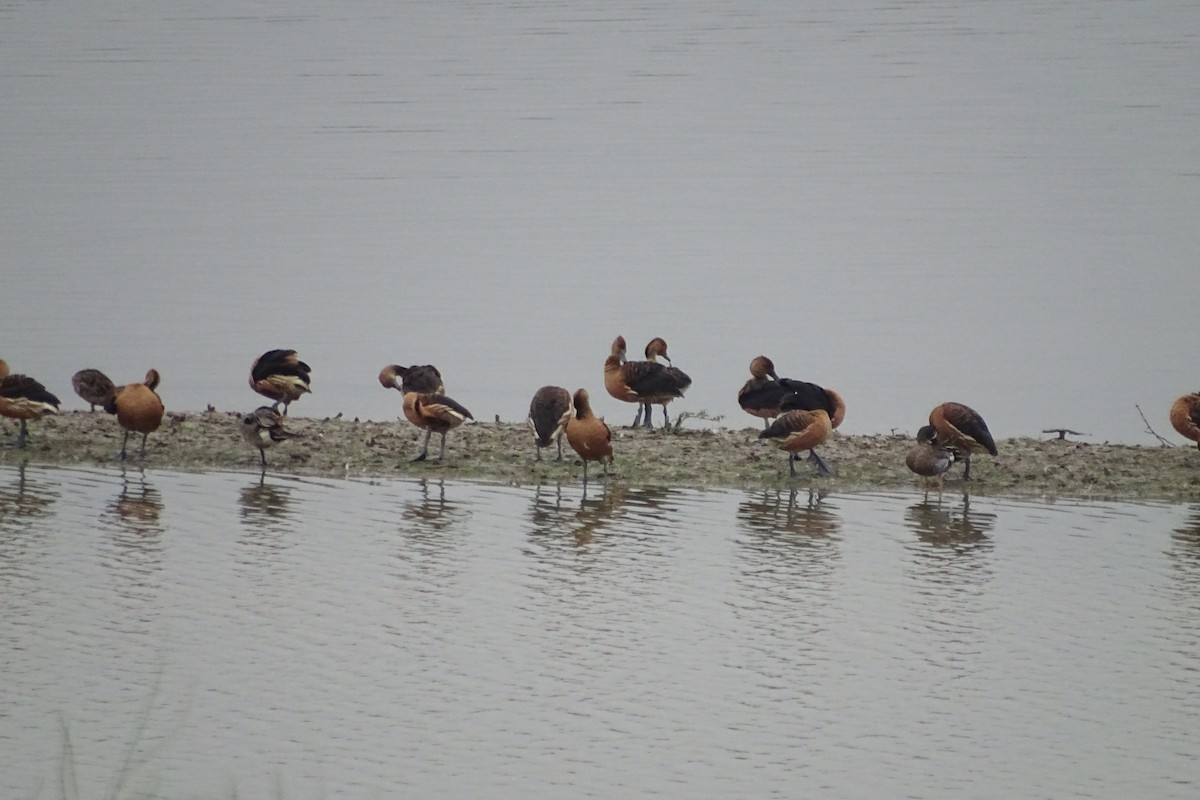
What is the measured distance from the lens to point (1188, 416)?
64.2 feet

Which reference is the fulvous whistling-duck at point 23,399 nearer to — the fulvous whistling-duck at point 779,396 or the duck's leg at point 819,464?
the fulvous whistling-duck at point 779,396

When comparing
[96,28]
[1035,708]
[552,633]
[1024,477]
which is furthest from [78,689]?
[96,28]

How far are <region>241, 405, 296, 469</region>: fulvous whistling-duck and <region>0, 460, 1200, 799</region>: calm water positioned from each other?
1.15 meters

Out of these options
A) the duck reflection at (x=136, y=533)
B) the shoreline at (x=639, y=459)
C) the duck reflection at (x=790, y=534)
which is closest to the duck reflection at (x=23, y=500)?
the duck reflection at (x=136, y=533)

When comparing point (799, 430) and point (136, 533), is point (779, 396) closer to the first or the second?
point (799, 430)

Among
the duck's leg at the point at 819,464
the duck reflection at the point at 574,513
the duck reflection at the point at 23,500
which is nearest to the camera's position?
the duck reflection at the point at 574,513

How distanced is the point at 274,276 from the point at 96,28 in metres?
82.6

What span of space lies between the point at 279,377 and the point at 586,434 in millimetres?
5083

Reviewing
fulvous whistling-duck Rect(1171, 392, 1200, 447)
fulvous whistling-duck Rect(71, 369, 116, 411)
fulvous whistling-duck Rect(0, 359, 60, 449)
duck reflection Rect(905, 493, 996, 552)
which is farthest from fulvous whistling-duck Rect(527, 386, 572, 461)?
fulvous whistling-duck Rect(1171, 392, 1200, 447)

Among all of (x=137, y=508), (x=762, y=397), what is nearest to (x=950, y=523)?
(x=762, y=397)

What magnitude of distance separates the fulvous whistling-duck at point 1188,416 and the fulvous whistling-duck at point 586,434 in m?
6.23

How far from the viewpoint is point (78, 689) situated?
10.9m

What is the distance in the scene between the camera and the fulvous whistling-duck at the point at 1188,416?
63.8 feet

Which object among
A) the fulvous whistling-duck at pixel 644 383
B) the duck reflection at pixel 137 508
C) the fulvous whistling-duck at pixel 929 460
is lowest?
the duck reflection at pixel 137 508
